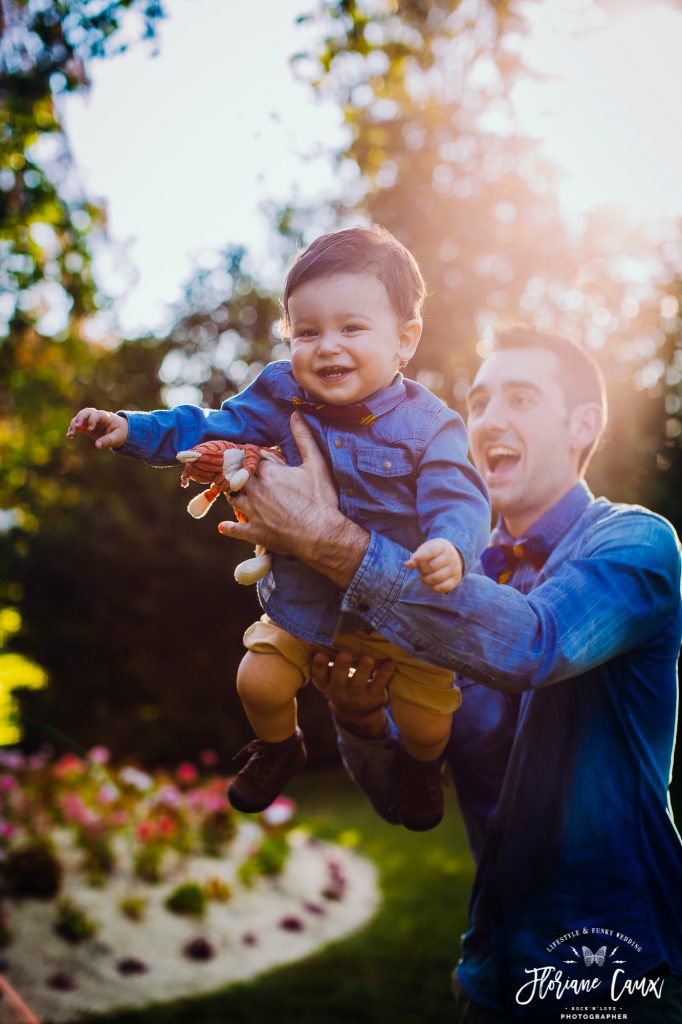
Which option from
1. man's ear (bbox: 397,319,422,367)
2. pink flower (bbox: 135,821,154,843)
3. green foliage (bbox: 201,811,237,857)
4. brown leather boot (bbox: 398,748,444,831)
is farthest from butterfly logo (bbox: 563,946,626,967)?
green foliage (bbox: 201,811,237,857)

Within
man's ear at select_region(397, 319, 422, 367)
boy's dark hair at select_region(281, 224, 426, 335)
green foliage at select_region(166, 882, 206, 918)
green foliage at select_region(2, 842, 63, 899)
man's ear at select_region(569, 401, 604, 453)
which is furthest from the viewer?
green foliage at select_region(166, 882, 206, 918)

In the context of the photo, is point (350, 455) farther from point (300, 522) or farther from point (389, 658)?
point (389, 658)

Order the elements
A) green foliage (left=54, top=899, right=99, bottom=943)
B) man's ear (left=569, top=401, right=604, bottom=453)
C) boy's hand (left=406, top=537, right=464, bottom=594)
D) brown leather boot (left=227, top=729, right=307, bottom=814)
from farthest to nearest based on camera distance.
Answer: green foliage (left=54, top=899, right=99, bottom=943) < man's ear (left=569, top=401, right=604, bottom=453) < brown leather boot (left=227, top=729, right=307, bottom=814) < boy's hand (left=406, top=537, right=464, bottom=594)

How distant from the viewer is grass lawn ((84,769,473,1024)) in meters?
6.46

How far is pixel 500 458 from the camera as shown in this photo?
294 cm

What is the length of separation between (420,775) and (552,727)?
441mm

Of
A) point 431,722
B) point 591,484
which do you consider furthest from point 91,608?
point 431,722

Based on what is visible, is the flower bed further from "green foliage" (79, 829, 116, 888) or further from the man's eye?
the man's eye

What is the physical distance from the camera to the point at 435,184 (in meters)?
13.9

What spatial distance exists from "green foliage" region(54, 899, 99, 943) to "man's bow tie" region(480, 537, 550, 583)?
5523mm


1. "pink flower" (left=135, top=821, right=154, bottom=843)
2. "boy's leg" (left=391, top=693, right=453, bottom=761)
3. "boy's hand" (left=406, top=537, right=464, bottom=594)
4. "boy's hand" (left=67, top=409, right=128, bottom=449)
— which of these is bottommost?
"pink flower" (left=135, top=821, right=154, bottom=843)

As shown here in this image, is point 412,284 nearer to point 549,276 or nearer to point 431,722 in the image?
point 431,722

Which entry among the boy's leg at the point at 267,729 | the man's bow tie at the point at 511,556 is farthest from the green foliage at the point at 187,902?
the man's bow tie at the point at 511,556

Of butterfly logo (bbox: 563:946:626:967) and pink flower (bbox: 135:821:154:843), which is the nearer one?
butterfly logo (bbox: 563:946:626:967)
